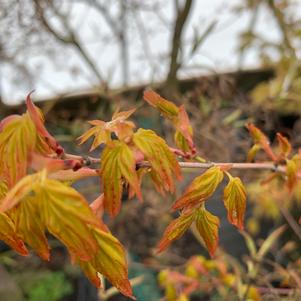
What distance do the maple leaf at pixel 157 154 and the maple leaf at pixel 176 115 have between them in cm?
6

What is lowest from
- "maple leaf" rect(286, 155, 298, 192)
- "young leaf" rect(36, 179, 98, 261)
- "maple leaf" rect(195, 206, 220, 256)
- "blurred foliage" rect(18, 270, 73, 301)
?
"blurred foliage" rect(18, 270, 73, 301)

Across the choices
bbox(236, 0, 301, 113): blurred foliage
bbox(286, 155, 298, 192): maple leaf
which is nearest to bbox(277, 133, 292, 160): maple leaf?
bbox(286, 155, 298, 192): maple leaf

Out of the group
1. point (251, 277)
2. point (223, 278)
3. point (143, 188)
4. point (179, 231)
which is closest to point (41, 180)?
point (179, 231)

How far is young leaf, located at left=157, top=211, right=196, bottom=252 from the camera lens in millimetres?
364

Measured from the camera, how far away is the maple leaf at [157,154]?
0.35m

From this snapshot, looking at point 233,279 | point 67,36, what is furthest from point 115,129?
point 67,36

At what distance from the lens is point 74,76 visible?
5.97ft

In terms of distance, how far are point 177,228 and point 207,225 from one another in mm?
29

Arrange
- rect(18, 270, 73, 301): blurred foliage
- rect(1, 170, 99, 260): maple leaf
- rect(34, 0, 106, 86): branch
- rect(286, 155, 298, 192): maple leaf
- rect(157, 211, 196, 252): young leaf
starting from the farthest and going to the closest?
1. rect(18, 270, 73, 301): blurred foliage
2. rect(34, 0, 106, 86): branch
3. rect(286, 155, 298, 192): maple leaf
4. rect(157, 211, 196, 252): young leaf
5. rect(1, 170, 99, 260): maple leaf

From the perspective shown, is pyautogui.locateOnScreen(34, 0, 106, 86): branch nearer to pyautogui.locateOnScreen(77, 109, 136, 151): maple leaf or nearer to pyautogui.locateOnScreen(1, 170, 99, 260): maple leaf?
pyautogui.locateOnScreen(77, 109, 136, 151): maple leaf

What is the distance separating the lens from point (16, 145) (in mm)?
309

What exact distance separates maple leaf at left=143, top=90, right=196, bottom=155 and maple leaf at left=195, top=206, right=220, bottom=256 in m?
0.09

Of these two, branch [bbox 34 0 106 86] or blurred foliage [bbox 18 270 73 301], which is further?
blurred foliage [bbox 18 270 73 301]

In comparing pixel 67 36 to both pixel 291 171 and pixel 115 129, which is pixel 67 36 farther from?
pixel 115 129
